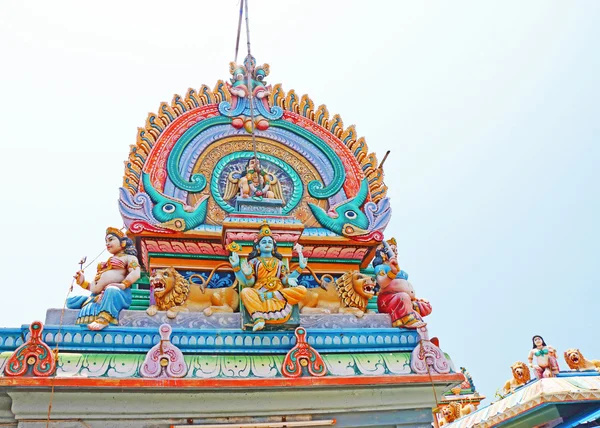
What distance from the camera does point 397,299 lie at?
7.66 m

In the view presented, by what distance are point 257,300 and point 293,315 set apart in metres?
0.54

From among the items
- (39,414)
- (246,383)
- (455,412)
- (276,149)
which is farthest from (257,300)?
(455,412)

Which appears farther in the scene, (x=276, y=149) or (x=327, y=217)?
(x=276, y=149)

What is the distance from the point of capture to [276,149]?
952 centimetres

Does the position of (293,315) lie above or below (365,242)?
below

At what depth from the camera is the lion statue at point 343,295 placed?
7715 millimetres

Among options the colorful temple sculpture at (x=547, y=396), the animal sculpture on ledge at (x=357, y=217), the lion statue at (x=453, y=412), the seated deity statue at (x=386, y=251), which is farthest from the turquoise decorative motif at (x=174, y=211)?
the lion statue at (x=453, y=412)

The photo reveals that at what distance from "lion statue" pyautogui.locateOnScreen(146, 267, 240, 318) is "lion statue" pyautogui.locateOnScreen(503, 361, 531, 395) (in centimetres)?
590

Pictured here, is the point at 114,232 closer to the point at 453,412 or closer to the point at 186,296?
the point at 186,296

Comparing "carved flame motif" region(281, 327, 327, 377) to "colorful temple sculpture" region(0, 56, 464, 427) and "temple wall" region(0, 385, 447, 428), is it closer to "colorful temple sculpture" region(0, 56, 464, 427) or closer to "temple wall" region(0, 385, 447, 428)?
"colorful temple sculpture" region(0, 56, 464, 427)

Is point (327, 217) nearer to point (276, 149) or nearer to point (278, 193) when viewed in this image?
point (278, 193)

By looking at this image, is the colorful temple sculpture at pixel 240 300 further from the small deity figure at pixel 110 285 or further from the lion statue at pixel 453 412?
the lion statue at pixel 453 412

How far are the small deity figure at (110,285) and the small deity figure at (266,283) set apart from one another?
59.6 inches

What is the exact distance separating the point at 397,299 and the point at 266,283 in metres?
1.99
